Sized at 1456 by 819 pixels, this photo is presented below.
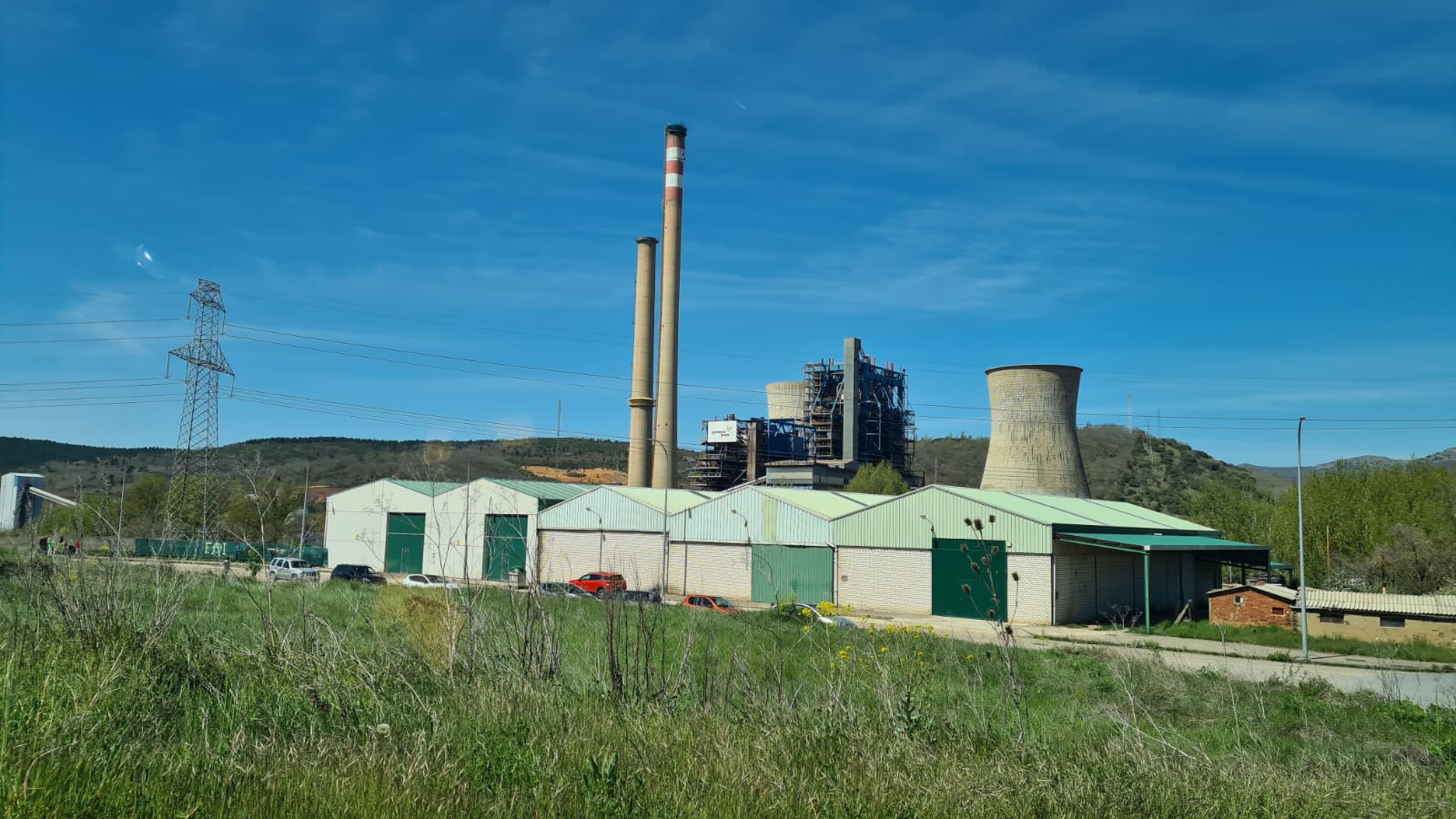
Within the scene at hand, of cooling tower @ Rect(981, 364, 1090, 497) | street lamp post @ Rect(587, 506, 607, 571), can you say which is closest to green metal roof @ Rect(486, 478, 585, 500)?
street lamp post @ Rect(587, 506, 607, 571)

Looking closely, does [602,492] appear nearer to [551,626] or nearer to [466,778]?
[551,626]

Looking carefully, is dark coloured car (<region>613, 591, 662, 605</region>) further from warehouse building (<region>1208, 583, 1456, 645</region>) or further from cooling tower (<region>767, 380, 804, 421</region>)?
cooling tower (<region>767, 380, 804, 421</region>)

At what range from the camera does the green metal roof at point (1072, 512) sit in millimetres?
32719

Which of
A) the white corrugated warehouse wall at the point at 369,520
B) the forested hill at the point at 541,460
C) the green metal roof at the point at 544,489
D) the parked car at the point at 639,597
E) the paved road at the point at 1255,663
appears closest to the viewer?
the parked car at the point at 639,597

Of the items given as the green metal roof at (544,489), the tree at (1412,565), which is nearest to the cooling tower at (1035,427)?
the tree at (1412,565)

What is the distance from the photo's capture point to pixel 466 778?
5734mm

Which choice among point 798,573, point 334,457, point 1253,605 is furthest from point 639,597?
point 334,457

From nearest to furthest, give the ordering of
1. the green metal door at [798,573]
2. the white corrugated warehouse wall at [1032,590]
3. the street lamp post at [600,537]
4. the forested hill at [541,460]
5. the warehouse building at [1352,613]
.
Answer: the warehouse building at [1352,613]
the white corrugated warehouse wall at [1032,590]
the green metal door at [798,573]
the street lamp post at [600,537]
the forested hill at [541,460]

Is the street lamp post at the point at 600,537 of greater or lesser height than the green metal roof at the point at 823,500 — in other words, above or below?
below

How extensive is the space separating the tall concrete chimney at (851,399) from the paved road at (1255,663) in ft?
115

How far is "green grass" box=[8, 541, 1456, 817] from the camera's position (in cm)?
518

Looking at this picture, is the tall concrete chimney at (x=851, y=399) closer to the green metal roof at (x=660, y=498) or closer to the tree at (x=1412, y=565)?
the green metal roof at (x=660, y=498)

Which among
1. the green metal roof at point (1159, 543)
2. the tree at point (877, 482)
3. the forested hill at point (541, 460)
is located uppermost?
the forested hill at point (541, 460)

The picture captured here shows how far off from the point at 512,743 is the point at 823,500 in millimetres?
35630
